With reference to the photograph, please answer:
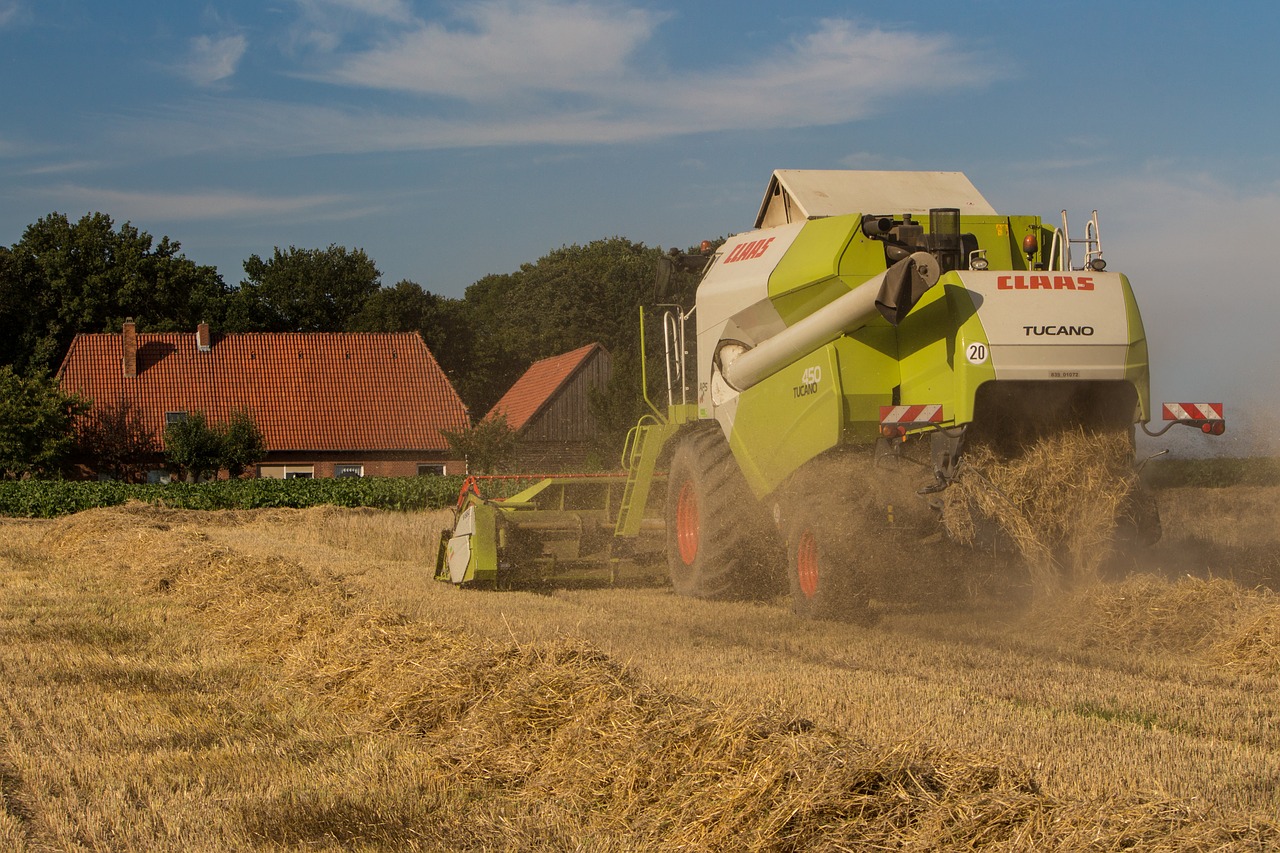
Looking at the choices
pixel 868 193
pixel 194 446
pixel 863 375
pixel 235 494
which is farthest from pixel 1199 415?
pixel 194 446

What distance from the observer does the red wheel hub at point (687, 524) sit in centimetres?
1088

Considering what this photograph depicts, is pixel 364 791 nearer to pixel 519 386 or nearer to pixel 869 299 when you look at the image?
pixel 869 299

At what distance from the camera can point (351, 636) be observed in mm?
7590

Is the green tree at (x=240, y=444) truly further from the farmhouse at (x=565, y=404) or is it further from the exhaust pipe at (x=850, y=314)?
the exhaust pipe at (x=850, y=314)

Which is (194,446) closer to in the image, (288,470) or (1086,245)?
(288,470)

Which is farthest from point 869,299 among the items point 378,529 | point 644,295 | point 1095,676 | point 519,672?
point 644,295

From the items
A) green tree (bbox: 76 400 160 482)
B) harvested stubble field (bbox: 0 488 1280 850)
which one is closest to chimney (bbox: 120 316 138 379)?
green tree (bbox: 76 400 160 482)

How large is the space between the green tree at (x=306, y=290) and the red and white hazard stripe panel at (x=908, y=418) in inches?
2137

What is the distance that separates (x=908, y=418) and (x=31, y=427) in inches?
1355

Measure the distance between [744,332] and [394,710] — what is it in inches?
210

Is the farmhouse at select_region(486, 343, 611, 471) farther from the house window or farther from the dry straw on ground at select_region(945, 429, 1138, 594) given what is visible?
the dry straw on ground at select_region(945, 429, 1138, 594)

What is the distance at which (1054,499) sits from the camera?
8094mm

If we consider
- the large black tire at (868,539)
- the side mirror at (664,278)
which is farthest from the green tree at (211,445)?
the large black tire at (868,539)

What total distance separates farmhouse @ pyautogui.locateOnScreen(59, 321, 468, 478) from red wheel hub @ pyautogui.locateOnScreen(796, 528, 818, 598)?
1278 inches
